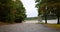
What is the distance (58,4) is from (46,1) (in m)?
3.60

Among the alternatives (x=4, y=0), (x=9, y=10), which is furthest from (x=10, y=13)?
(x=4, y=0)

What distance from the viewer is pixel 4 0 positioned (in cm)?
3459

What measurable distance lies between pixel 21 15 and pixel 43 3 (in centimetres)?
1880

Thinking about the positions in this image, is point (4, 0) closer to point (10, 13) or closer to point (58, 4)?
point (10, 13)

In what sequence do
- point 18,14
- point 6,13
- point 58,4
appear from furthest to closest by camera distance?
point 18,14
point 6,13
point 58,4

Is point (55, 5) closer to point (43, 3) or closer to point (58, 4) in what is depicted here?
point (58, 4)

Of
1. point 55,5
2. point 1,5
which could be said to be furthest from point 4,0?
point 55,5

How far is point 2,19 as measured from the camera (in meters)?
38.0

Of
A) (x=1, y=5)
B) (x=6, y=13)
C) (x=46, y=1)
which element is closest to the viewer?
(x=46, y=1)

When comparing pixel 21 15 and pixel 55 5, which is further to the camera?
pixel 21 15

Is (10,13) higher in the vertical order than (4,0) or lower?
lower

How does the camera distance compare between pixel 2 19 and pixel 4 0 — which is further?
pixel 2 19

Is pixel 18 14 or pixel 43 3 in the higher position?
pixel 43 3

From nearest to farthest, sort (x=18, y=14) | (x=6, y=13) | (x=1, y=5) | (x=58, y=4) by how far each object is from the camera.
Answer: (x=58, y=4) < (x=1, y=5) < (x=6, y=13) < (x=18, y=14)
